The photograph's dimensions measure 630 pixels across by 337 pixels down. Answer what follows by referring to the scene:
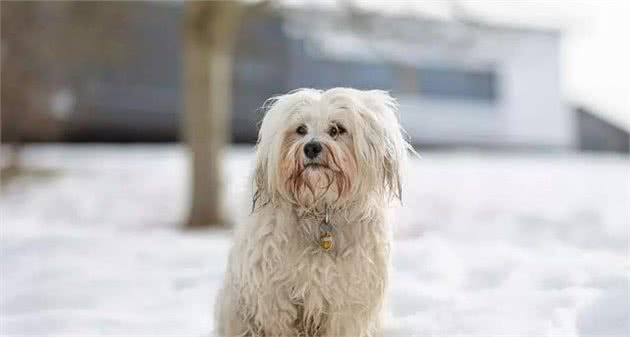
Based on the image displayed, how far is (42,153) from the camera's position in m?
16.4

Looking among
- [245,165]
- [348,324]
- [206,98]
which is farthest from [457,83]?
[348,324]

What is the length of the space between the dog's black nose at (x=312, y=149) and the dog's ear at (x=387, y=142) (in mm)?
238

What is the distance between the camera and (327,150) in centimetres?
269

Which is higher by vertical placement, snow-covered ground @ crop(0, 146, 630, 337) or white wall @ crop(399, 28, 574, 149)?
white wall @ crop(399, 28, 574, 149)

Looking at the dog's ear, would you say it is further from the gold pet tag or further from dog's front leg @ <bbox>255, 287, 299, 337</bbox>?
dog's front leg @ <bbox>255, 287, 299, 337</bbox>

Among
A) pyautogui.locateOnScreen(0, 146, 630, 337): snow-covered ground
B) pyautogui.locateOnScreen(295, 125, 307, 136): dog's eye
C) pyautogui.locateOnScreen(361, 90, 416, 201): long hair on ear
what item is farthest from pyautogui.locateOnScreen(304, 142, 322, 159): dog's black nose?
pyautogui.locateOnScreen(0, 146, 630, 337): snow-covered ground

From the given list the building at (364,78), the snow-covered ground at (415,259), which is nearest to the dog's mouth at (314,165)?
the snow-covered ground at (415,259)

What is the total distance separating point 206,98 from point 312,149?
6.36m

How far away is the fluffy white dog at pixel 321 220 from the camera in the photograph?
275cm

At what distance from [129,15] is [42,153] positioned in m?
3.80

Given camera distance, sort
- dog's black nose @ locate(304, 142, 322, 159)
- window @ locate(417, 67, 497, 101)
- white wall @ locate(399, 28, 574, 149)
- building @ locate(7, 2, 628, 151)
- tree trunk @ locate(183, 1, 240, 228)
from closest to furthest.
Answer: dog's black nose @ locate(304, 142, 322, 159) → tree trunk @ locate(183, 1, 240, 228) → building @ locate(7, 2, 628, 151) → window @ locate(417, 67, 497, 101) → white wall @ locate(399, 28, 574, 149)

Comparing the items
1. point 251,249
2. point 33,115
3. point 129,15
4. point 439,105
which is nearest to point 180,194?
point 33,115

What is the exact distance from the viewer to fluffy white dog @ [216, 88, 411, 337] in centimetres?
275

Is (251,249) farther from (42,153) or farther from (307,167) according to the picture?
(42,153)
